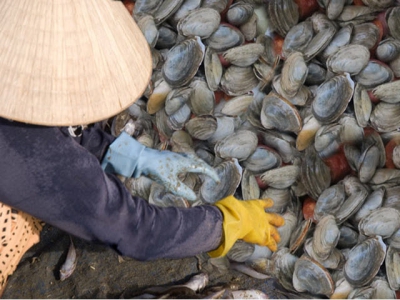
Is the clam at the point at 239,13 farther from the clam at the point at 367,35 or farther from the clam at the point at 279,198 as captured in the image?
the clam at the point at 279,198

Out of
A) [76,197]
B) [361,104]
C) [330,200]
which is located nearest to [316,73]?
[361,104]

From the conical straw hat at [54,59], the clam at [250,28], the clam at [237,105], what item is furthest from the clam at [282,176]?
the conical straw hat at [54,59]

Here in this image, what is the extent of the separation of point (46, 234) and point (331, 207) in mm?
→ 1121

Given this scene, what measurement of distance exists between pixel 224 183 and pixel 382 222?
562 mm

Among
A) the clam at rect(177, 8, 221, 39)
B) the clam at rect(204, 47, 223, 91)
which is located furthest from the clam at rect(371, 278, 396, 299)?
the clam at rect(177, 8, 221, 39)

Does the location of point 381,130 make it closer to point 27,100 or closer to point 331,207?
point 331,207

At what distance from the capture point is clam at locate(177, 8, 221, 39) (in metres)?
2.06

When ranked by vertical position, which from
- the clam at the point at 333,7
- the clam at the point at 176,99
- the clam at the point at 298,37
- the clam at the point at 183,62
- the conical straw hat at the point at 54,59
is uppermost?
the conical straw hat at the point at 54,59

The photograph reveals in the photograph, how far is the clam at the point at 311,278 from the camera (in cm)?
192

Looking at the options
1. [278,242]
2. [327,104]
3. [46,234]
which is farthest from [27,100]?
[46,234]

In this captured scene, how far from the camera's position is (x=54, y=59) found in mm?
1274

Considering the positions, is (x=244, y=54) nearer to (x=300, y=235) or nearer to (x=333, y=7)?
(x=333, y=7)

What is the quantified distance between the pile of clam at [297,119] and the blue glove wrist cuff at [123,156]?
440 mm

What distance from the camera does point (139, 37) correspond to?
1.45 m
